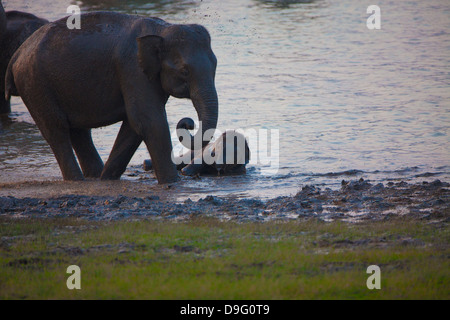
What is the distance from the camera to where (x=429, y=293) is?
630 centimetres

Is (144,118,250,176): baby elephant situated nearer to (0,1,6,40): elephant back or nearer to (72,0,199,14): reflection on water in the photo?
(0,1,6,40): elephant back

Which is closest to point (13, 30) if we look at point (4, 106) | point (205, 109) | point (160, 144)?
point (4, 106)

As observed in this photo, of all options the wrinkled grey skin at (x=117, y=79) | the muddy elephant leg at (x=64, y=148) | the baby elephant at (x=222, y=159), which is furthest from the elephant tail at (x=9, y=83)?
the baby elephant at (x=222, y=159)

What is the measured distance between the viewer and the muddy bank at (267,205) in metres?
9.28

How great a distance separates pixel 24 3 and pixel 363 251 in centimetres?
3089

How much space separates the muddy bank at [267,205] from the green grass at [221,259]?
0.45m

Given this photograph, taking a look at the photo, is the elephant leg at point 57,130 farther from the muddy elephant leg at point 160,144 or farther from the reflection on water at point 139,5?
the reflection on water at point 139,5

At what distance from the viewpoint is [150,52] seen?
1095 centimetres

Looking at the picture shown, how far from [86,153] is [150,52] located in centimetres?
249

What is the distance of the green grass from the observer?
640 centimetres

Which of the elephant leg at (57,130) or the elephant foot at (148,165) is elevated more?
the elephant leg at (57,130)

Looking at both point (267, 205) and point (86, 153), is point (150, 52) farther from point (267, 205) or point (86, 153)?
point (267, 205)

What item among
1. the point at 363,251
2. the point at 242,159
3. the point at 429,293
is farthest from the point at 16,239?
the point at 242,159

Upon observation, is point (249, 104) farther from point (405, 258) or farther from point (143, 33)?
point (405, 258)
